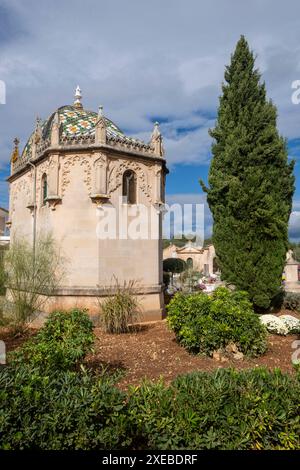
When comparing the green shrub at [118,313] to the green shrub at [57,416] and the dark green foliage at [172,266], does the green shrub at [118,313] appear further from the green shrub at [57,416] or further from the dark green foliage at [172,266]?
the dark green foliage at [172,266]

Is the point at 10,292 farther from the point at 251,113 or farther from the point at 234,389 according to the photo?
the point at 251,113

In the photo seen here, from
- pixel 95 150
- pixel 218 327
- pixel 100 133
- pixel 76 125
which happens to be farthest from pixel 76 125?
pixel 218 327

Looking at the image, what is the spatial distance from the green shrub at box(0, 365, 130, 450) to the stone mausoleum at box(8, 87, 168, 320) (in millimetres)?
9432

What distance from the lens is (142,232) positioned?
1445 centimetres

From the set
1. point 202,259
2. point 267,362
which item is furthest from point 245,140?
point 202,259

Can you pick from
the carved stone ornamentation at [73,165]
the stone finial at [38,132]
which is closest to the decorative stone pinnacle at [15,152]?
the stone finial at [38,132]

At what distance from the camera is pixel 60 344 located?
5.84 m

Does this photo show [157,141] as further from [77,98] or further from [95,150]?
[77,98]

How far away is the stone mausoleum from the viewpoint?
1323 cm

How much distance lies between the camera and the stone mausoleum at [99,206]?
43.4 feet

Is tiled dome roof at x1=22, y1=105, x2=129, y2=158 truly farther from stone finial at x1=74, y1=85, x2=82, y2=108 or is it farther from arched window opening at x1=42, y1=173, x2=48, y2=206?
arched window opening at x1=42, y1=173, x2=48, y2=206

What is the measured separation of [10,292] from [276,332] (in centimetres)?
866

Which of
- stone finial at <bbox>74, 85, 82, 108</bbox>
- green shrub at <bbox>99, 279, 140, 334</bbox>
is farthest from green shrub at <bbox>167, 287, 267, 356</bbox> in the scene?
stone finial at <bbox>74, 85, 82, 108</bbox>

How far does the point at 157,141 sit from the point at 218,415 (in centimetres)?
1298
